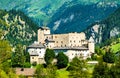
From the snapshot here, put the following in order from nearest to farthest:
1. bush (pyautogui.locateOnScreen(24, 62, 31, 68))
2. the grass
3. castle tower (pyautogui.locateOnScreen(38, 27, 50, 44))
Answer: the grass < bush (pyautogui.locateOnScreen(24, 62, 31, 68)) < castle tower (pyautogui.locateOnScreen(38, 27, 50, 44))

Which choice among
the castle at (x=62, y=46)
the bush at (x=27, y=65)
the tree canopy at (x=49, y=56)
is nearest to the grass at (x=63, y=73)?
the tree canopy at (x=49, y=56)

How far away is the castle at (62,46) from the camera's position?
570 ft

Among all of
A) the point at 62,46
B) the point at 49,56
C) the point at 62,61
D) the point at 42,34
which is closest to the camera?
the point at 62,61

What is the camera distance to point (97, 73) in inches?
3745

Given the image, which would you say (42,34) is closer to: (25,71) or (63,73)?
(63,73)

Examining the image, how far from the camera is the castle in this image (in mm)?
173875

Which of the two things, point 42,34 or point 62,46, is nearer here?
point 62,46

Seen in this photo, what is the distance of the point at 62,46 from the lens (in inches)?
7170

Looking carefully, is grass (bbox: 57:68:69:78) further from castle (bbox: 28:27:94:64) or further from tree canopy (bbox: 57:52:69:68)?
castle (bbox: 28:27:94:64)

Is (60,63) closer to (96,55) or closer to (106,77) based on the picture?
(96,55)

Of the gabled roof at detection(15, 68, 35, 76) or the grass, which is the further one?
the gabled roof at detection(15, 68, 35, 76)

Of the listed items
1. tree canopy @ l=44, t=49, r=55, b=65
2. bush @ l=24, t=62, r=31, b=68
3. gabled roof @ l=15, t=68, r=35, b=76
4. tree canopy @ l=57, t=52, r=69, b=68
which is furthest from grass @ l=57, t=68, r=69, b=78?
bush @ l=24, t=62, r=31, b=68

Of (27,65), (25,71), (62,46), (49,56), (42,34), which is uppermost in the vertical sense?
(42,34)

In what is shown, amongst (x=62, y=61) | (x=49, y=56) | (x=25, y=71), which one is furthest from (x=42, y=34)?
(x=25, y=71)
